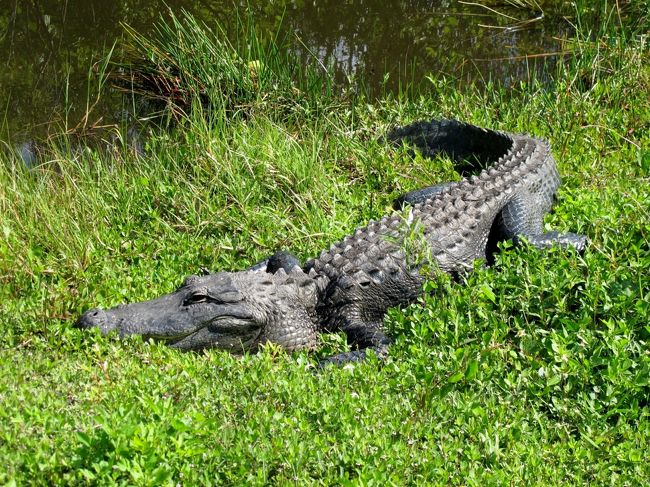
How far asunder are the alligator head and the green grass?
0.64 feet

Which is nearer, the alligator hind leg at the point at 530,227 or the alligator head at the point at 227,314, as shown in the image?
the alligator head at the point at 227,314

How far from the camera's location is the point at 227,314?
5094 mm

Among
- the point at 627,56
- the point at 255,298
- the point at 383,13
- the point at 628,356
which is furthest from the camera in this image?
the point at 383,13

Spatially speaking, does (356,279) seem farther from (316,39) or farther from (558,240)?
(316,39)

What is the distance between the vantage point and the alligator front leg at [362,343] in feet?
15.7

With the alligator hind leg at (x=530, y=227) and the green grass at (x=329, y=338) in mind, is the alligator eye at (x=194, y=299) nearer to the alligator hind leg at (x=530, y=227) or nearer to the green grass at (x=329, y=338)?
the green grass at (x=329, y=338)

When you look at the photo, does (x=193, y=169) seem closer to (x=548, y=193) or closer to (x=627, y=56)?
(x=548, y=193)

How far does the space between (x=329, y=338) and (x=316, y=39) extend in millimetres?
5922

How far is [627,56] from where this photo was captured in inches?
308

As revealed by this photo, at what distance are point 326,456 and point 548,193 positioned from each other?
3.61 metres

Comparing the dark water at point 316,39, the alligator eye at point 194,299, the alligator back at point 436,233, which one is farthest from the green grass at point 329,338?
the dark water at point 316,39

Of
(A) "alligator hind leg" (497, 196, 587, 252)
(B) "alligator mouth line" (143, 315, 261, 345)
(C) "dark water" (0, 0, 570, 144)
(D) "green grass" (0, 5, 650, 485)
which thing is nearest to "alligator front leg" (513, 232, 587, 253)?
(A) "alligator hind leg" (497, 196, 587, 252)

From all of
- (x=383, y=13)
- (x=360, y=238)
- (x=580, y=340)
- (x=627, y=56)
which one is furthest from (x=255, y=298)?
(x=383, y=13)

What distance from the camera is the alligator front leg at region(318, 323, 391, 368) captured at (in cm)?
478
